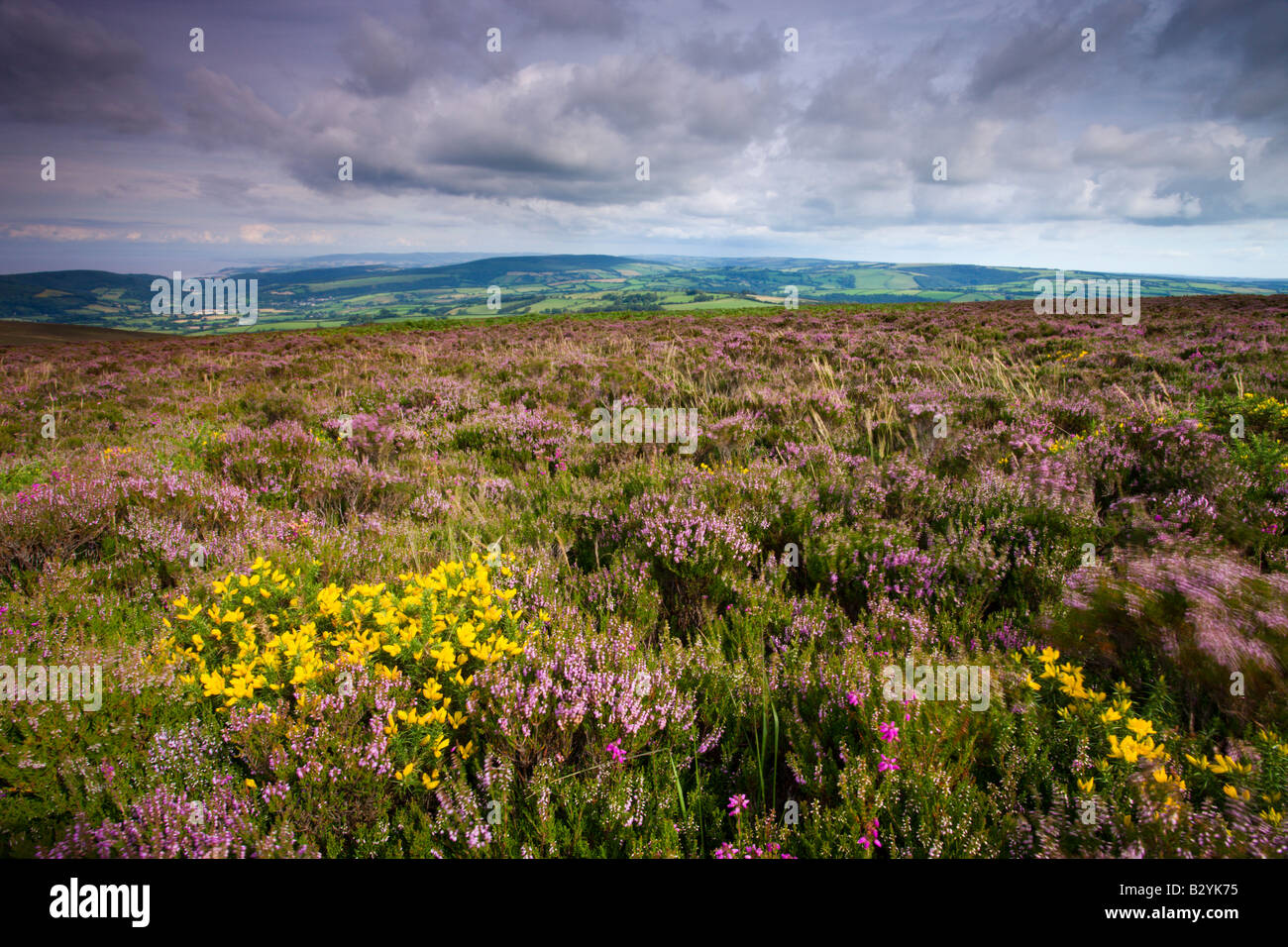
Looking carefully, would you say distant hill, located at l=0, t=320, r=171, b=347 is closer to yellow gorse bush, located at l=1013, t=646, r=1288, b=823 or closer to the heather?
the heather

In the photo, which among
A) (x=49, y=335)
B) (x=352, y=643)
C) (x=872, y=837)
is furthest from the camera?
(x=49, y=335)

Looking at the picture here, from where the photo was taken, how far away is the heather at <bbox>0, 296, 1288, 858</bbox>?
1745mm

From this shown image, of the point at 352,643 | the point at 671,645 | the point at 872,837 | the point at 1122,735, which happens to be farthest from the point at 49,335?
the point at 1122,735

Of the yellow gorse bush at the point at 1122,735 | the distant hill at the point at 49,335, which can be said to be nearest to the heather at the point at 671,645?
the yellow gorse bush at the point at 1122,735

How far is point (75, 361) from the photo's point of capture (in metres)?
20.8

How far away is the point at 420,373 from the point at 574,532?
33.8 ft

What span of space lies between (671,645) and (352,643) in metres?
1.48

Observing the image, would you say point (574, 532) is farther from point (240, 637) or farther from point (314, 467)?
point (314, 467)

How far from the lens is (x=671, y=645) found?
2773 millimetres

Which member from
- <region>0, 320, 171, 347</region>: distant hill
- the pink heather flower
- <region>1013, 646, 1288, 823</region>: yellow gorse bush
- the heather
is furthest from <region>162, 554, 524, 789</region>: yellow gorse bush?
<region>0, 320, 171, 347</region>: distant hill

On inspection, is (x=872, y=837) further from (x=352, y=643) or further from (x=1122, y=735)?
(x=352, y=643)

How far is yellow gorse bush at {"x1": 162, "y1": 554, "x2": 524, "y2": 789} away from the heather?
0.07 feet

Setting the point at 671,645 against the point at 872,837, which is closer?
the point at 872,837

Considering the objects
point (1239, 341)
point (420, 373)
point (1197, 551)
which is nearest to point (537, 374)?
point (420, 373)
